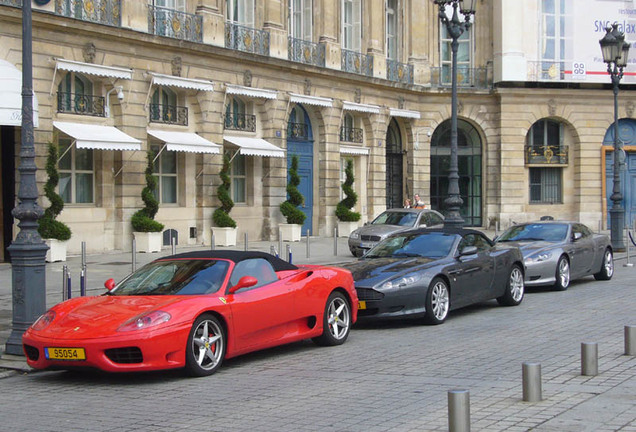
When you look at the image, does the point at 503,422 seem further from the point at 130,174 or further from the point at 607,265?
the point at 130,174

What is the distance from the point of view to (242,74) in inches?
1245

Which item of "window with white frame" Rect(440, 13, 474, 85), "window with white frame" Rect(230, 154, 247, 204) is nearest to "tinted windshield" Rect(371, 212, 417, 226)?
"window with white frame" Rect(230, 154, 247, 204)

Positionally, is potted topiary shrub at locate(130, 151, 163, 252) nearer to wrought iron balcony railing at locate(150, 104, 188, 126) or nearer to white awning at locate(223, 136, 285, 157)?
wrought iron balcony railing at locate(150, 104, 188, 126)

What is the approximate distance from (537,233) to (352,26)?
831 inches

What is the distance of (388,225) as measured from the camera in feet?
91.2

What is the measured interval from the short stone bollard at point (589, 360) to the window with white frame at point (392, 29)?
33675 millimetres

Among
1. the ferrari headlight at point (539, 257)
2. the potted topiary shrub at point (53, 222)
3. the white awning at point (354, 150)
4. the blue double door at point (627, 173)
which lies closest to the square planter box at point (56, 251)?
the potted topiary shrub at point (53, 222)

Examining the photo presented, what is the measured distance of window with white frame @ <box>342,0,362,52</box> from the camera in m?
38.5

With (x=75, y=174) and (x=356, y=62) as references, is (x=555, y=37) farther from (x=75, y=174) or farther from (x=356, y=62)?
A: (x=75, y=174)

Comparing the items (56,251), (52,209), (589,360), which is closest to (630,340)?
(589,360)

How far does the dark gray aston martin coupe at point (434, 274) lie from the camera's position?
13172 mm

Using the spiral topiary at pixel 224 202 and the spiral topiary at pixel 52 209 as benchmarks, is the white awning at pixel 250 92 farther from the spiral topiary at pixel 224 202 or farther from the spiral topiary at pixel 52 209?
the spiral topiary at pixel 52 209

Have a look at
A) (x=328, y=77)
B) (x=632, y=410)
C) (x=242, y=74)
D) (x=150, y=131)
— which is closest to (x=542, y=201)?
(x=328, y=77)

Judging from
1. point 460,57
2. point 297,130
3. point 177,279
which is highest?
point 460,57
